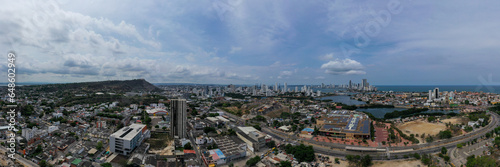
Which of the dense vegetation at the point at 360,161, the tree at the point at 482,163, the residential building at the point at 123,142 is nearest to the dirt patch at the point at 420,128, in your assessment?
the tree at the point at 482,163

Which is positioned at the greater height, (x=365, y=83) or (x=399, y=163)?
(x=365, y=83)

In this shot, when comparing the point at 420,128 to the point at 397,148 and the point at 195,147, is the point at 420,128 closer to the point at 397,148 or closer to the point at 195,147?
the point at 397,148

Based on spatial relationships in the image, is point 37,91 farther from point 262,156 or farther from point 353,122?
point 353,122

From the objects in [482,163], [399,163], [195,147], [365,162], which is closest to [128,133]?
[195,147]

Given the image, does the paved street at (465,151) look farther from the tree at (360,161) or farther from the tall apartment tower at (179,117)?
the tall apartment tower at (179,117)

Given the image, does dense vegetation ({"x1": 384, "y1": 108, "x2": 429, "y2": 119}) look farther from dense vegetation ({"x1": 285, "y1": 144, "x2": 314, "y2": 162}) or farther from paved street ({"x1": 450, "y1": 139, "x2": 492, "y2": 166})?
dense vegetation ({"x1": 285, "y1": 144, "x2": 314, "y2": 162})
